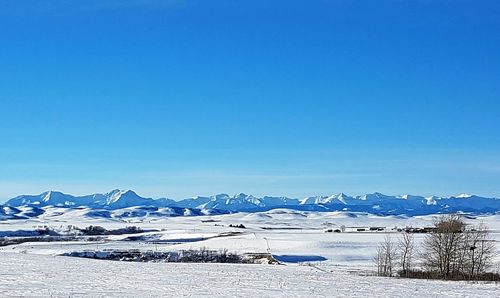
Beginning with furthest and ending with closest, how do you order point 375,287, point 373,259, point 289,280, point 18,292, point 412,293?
1. point 373,259
2. point 289,280
3. point 375,287
4. point 412,293
5. point 18,292

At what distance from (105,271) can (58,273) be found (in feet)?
12.9

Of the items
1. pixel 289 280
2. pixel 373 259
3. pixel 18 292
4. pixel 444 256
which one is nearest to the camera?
pixel 18 292

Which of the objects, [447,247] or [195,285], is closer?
[195,285]

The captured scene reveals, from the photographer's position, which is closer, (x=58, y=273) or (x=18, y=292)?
(x=18, y=292)

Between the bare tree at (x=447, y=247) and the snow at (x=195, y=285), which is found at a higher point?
the bare tree at (x=447, y=247)

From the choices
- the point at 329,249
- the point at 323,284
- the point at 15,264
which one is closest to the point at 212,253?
the point at 329,249

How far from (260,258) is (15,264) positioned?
36.6 metres

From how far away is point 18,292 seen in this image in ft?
76.4

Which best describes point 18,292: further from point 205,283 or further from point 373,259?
point 373,259

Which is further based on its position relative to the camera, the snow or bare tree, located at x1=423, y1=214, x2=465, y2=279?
bare tree, located at x1=423, y1=214, x2=465, y2=279

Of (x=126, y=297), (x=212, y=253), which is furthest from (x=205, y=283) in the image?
(x=212, y=253)

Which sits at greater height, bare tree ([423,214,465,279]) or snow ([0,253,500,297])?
bare tree ([423,214,465,279])

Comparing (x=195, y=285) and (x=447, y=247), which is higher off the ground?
(x=447, y=247)

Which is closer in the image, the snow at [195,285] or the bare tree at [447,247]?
the snow at [195,285]
